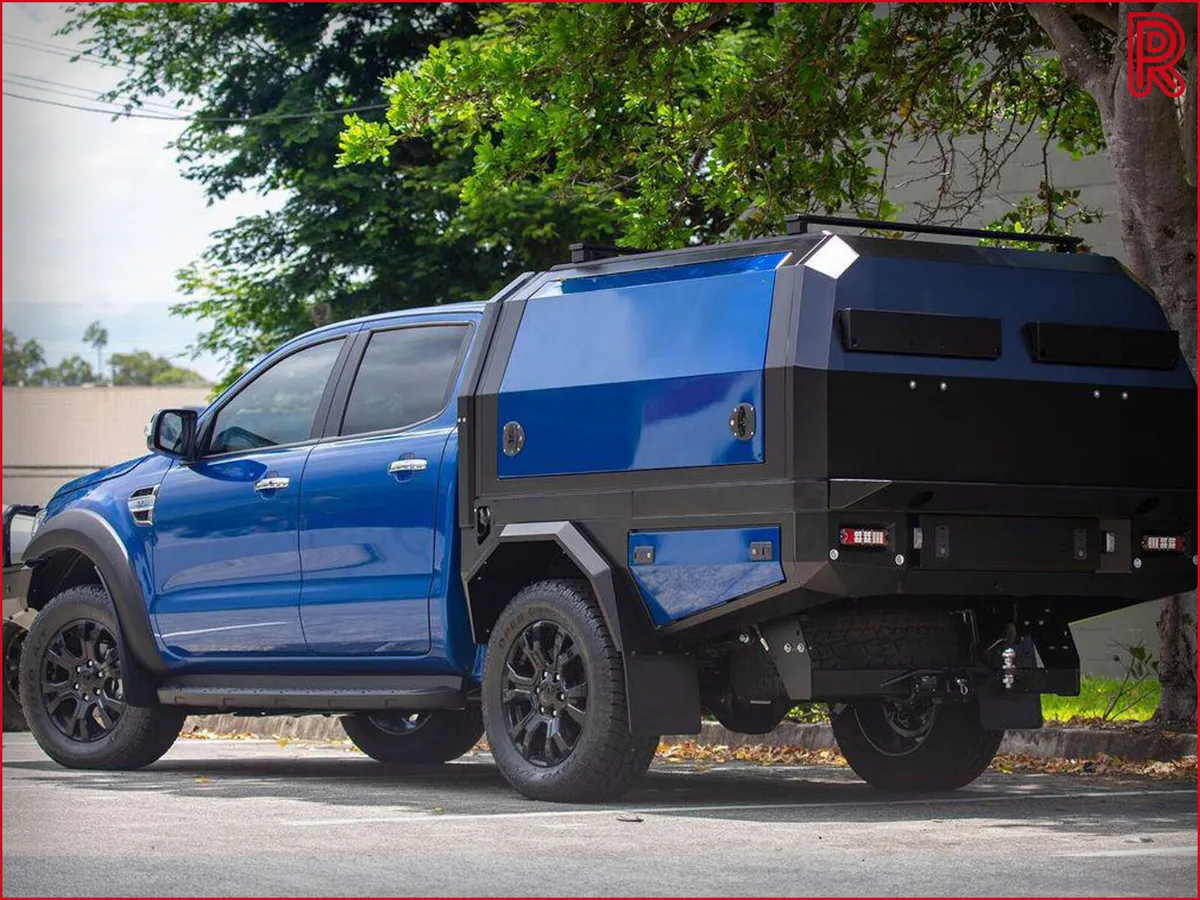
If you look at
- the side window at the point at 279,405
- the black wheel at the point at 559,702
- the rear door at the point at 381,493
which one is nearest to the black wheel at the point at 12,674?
the side window at the point at 279,405

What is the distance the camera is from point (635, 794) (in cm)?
983

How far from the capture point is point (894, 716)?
397 inches

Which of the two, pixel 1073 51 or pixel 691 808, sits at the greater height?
pixel 1073 51

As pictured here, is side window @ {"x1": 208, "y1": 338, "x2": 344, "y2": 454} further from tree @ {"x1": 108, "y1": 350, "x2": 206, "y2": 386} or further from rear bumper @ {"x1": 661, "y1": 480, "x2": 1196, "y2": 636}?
tree @ {"x1": 108, "y1": 350, "x2": 206, "y2": 386}

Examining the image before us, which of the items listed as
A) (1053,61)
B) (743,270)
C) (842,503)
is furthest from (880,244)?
(1053,61)

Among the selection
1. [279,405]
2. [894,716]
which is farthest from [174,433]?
[894,716]

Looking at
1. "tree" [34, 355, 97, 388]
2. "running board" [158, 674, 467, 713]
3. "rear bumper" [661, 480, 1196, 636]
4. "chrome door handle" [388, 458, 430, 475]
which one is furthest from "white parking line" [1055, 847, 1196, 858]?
"tree" [34, 355, 97, 388]

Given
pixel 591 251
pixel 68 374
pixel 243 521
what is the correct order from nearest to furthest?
pixel 591 251, pixel 243 521, pixel 68 374

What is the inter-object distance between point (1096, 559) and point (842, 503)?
4.52 ft

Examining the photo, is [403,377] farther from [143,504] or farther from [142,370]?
[142,370]

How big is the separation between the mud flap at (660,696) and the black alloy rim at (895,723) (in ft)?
4.24

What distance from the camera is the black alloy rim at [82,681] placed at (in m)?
11.4

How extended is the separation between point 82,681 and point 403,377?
2.62 m

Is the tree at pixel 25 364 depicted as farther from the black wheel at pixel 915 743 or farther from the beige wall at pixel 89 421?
the black wheel at pixel 915 743
